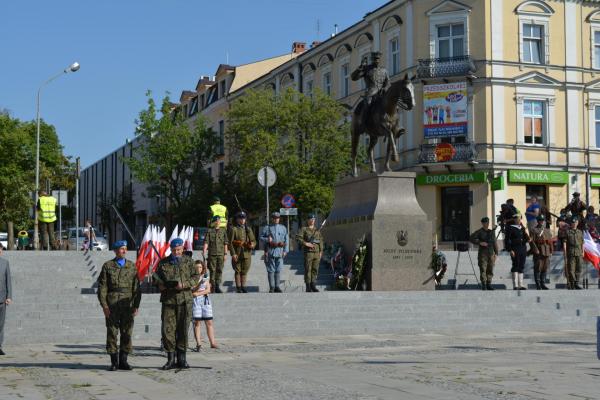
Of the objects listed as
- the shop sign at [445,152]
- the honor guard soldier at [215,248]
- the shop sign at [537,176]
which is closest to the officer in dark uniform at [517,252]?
the honor guard soldier at [215,248]

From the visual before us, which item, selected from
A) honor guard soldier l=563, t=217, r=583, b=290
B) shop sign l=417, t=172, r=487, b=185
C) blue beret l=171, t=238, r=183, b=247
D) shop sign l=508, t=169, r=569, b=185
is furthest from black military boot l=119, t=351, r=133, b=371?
shop sign l=508, t=169, r=569, b=185

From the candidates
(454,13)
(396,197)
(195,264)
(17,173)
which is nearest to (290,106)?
(454,13)

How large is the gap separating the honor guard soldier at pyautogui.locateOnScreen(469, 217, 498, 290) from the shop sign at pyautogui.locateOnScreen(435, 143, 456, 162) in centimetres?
1964

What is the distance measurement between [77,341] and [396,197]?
842cm

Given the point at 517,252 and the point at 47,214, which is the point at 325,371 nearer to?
the point at 517,252

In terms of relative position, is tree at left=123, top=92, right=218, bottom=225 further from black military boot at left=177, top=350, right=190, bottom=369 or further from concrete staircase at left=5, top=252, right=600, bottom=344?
black military boot at left=177, top=350, right=190, bottom=369

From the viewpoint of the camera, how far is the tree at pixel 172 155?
52.3 m

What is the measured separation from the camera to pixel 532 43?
43.0 metres

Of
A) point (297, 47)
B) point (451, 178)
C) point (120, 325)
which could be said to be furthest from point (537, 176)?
point (120, 325)

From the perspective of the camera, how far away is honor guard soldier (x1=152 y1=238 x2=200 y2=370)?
1227 cm

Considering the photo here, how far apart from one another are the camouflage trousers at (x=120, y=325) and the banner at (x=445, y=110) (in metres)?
30.7

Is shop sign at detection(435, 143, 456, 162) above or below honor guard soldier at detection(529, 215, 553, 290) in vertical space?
above

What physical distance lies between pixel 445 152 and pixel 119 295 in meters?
30.4

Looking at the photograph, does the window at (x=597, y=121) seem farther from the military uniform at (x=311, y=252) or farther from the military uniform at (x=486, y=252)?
the military uniform at (x=311, y=252)
